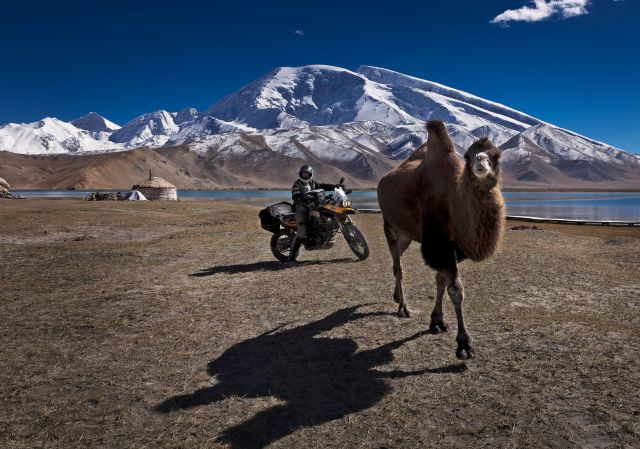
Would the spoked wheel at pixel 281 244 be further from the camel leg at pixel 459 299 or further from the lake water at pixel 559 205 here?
the lake water at pixel 559 205

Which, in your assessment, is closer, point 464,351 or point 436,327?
Answer: point 464,351

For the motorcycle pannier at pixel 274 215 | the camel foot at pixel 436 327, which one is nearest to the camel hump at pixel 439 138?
the camel foot at pixel 436 327

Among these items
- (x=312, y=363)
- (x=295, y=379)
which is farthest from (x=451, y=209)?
(x=295, y=379)

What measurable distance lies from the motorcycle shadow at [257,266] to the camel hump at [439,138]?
6.50 meters

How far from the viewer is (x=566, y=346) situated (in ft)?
18.6

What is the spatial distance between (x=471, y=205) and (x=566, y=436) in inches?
96.5

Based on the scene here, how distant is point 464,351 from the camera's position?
5402 millimetres

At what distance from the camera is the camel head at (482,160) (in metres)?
4.75

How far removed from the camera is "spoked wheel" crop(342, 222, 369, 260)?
12562 millimetres

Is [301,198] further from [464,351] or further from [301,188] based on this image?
[464,351]

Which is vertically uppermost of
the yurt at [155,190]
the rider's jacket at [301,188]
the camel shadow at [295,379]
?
the yurt at [155,190]

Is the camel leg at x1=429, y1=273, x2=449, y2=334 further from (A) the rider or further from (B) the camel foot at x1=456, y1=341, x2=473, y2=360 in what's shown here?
(A) the rider

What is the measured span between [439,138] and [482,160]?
5.07 ft

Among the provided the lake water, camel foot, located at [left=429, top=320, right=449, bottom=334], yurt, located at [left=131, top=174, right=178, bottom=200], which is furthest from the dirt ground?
yurt, located at [left=131, top=174, right=178, bottom=200]
